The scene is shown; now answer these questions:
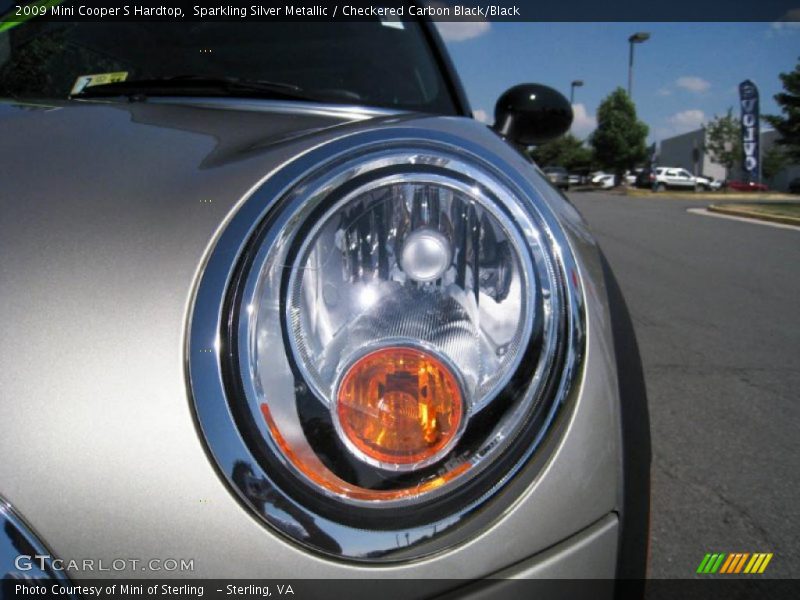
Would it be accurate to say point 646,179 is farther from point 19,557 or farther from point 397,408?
point 19,557

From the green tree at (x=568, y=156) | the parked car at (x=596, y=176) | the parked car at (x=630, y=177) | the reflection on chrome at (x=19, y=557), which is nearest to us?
the reflection on chrome at (x=19, y=557)

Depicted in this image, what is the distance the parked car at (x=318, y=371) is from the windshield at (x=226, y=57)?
779 millimetres

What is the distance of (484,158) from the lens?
2.70 ft

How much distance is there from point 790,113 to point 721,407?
101ft

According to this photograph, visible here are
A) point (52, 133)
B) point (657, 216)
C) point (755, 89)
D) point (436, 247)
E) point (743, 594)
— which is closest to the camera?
point (436, 247)

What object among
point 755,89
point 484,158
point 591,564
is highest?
point 755,89

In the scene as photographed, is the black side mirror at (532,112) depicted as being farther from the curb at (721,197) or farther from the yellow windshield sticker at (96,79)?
the curb at (721,197)

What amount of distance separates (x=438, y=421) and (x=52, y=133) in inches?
28.1

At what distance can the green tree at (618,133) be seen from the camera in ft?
152

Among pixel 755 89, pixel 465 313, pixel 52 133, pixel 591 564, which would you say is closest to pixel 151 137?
pixel 52 133

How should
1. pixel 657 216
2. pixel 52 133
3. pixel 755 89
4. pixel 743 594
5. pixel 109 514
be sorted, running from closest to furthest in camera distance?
pixel 109 514 → pixel 52 133 → pixel 743 594 → pixel 657 216 → pixel 755 89

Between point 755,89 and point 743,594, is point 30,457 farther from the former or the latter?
point 755,89

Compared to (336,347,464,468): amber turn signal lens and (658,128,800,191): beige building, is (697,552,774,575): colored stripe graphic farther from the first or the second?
(658,128,800,191): beige building

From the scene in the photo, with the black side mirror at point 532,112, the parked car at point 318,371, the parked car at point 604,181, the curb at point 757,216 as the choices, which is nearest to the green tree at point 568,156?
the parked car at point 604,181
